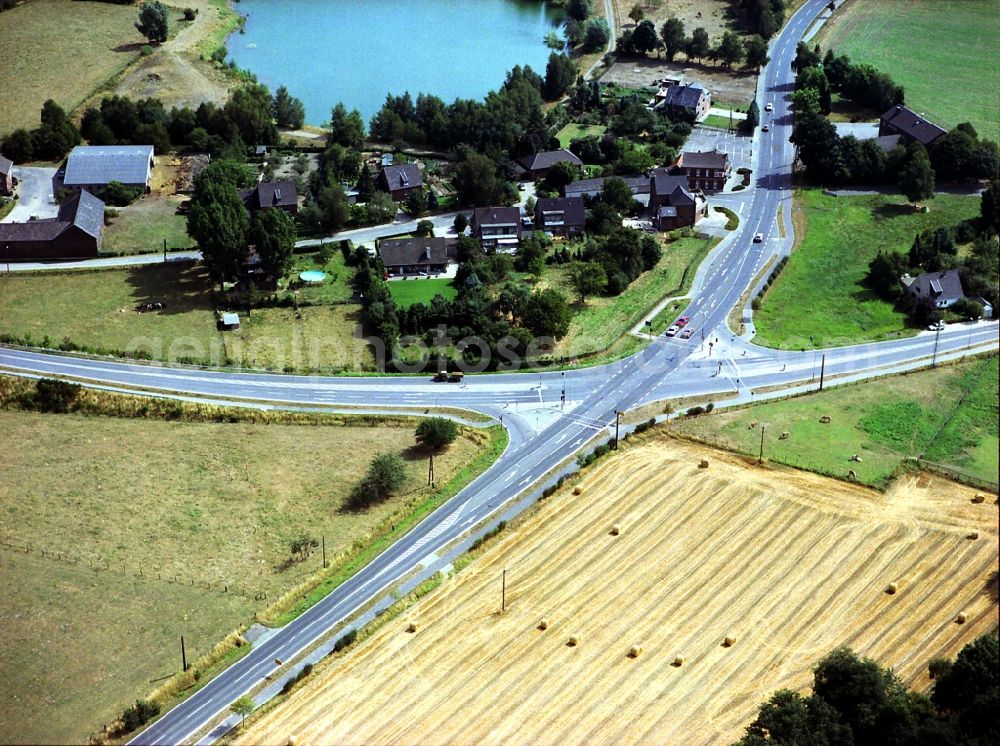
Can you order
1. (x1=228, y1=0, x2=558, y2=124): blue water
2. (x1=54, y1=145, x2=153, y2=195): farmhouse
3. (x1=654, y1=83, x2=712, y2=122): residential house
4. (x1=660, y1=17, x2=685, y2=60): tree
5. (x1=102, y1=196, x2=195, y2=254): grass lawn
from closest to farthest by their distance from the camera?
(x1=102, y1=196, x2=195, y2=254): grass lawn → (x1=54, y1=145, x2=153, y2=195): farmhouse → (x1=654, y1=83, x2=712, y2=122): residential house → (x1=660, y1=17, x2=685, y2=60): tree → (x1=228, y1=0, x2=558, y2=124): blue water

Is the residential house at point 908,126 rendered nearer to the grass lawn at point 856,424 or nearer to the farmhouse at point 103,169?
the grass lawn at point 856,424

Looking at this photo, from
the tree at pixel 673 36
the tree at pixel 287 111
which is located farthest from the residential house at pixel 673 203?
the tree at pixel 287 111

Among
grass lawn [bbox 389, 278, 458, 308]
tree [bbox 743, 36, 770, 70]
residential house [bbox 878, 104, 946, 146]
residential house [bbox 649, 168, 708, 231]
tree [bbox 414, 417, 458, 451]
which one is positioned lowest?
tree [bbox 414, 417, 458, 451]

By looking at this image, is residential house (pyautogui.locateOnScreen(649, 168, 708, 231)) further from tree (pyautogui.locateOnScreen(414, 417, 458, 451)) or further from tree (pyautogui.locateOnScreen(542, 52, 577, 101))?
tree (pyautogui.locateOnScreen(414, 417, 458, 451))

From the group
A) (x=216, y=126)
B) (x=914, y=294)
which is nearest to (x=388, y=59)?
(x=216, y=126)

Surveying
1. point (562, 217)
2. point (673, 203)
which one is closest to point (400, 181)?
point (562, 217)

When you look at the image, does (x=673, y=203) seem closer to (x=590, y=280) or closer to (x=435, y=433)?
(x=590, y=280)

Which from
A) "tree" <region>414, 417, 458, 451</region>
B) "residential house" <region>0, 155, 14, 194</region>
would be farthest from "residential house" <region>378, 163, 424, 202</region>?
"tree" <region>414, 417, 458, 451</region>
